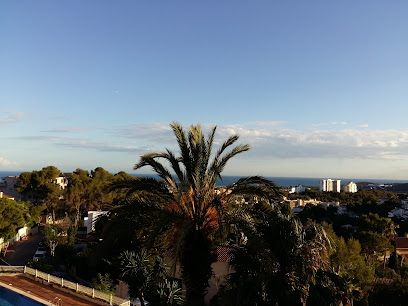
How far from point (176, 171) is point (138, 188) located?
1.07 meters

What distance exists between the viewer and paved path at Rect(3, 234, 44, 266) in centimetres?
2788

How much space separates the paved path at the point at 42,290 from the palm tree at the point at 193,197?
6.76 metres

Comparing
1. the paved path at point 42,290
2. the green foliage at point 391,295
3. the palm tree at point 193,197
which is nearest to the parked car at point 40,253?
the paved path at point 42,290

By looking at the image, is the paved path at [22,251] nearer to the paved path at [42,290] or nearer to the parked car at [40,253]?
the parked car at [40,253]

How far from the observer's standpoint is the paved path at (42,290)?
13.4 metres

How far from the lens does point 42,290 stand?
14914 mm

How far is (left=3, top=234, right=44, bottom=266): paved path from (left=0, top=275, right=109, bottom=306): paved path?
11511 mm

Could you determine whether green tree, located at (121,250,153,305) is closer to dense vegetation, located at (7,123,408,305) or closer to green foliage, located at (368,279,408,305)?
dense vegetation, located at (7,123,408,305)

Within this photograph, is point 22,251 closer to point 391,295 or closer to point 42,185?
point 42,185

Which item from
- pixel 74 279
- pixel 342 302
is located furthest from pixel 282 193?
pixel 74 279

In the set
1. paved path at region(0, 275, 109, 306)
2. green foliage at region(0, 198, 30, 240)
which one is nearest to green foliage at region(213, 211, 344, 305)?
paved path at region(0, 275, 109, 306)

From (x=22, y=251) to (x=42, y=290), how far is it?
20836mm

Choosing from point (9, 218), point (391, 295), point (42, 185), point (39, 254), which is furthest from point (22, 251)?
point (391, 295)

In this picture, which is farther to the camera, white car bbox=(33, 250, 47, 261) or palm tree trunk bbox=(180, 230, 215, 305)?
white car bbox=(33, 250, 47, 261)
